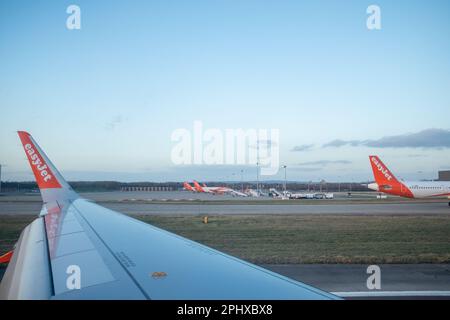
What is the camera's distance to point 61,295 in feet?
5.89

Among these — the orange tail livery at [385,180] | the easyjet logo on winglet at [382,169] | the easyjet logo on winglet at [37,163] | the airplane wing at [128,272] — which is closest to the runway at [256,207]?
the orange tail livery at [385,180]

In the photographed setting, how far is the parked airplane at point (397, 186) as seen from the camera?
121 feet

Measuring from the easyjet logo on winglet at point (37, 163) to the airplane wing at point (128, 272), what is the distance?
2.58 meters

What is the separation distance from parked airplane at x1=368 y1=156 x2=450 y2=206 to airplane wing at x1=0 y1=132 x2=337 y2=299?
123 ft

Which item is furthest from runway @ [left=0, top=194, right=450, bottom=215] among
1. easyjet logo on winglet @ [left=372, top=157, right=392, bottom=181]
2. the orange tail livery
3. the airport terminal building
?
the airport terminal building

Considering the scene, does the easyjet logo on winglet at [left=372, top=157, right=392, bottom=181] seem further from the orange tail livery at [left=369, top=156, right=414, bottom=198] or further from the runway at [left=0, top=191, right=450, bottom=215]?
the runway at [left=0, top=191, right=450, bottom=215]

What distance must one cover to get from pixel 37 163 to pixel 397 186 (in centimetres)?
3807

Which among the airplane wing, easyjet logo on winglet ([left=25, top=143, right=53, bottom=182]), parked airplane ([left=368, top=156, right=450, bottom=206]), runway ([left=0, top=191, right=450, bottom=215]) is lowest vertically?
runway ([left=0, top=191, right=450, bottom=215])

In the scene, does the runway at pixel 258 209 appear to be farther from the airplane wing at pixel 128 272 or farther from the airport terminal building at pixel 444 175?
the airport terminal building at pixel 444 175

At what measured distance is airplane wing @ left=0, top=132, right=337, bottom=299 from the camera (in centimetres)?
187

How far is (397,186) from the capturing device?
36.9 m
